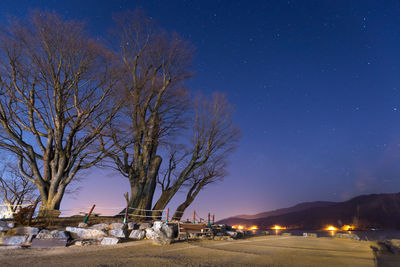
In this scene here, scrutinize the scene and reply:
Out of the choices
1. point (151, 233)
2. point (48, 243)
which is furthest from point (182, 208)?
point (48, 243)

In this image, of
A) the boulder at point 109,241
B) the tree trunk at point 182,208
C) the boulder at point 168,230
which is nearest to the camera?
the boulder at point 109,241

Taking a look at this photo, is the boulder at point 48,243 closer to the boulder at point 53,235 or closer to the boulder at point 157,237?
the boulder at point 53,235

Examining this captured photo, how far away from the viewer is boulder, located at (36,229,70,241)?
9.40 metres

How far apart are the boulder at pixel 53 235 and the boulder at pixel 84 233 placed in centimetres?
52

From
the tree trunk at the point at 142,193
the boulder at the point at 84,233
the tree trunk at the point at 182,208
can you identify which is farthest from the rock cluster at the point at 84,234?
the tree trunk at the point at 182,208

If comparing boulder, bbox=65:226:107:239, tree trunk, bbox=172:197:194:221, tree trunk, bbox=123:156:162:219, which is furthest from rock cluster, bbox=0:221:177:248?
tree trunk, bbox=172:197:194:221

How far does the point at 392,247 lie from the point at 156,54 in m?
19.2

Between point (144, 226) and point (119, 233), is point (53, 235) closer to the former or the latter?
point (119, 233)

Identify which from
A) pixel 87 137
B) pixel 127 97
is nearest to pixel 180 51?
pixel 127 97

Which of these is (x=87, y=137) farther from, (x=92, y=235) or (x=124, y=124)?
(x=92, y=235)

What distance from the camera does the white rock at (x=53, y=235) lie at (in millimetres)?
9398

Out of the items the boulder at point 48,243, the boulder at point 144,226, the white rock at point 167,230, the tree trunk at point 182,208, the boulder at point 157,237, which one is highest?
the tree trunk at point 182,208

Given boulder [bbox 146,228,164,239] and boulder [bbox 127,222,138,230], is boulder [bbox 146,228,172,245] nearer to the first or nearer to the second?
boulder [bbox 146,228,164,239]

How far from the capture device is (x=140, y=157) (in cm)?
1733
